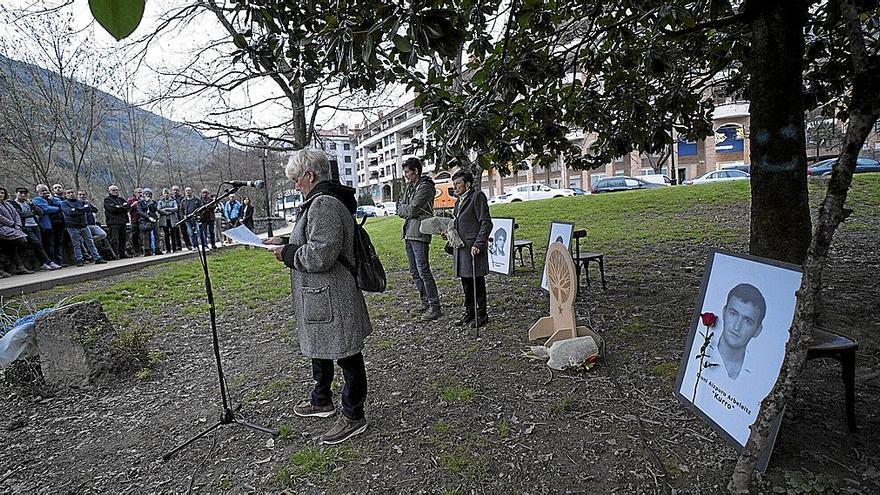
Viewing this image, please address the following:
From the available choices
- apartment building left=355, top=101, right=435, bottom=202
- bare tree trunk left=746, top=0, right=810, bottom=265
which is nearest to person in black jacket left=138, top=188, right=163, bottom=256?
bare tree trunk left=746, top=0, right=810, bottom=265

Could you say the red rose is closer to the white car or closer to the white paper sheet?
the white paper sheet

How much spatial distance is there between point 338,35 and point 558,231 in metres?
4.24

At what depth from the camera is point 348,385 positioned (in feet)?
9.80

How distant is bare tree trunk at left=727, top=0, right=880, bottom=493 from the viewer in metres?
1.59

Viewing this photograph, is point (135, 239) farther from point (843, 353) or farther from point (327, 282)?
point (843, 353)

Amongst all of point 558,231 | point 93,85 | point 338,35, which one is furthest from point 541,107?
point 93,85

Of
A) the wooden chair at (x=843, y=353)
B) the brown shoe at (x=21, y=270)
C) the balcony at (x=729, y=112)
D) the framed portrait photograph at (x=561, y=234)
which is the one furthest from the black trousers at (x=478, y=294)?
the balcony at (x=729, y=112)

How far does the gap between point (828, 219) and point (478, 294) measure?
368 centimetres

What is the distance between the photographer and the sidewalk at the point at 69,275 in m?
7.53

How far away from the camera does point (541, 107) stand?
5262 millimetres

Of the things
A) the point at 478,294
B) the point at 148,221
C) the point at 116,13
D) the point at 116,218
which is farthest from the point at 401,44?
the point at 148,221

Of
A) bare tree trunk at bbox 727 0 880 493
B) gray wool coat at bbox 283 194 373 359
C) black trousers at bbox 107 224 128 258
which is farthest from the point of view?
black trousers at bbox 107 224 128 258

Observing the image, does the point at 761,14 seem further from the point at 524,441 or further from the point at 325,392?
the point at 325,392

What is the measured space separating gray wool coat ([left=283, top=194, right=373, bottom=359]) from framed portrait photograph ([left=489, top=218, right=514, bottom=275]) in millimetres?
4600
